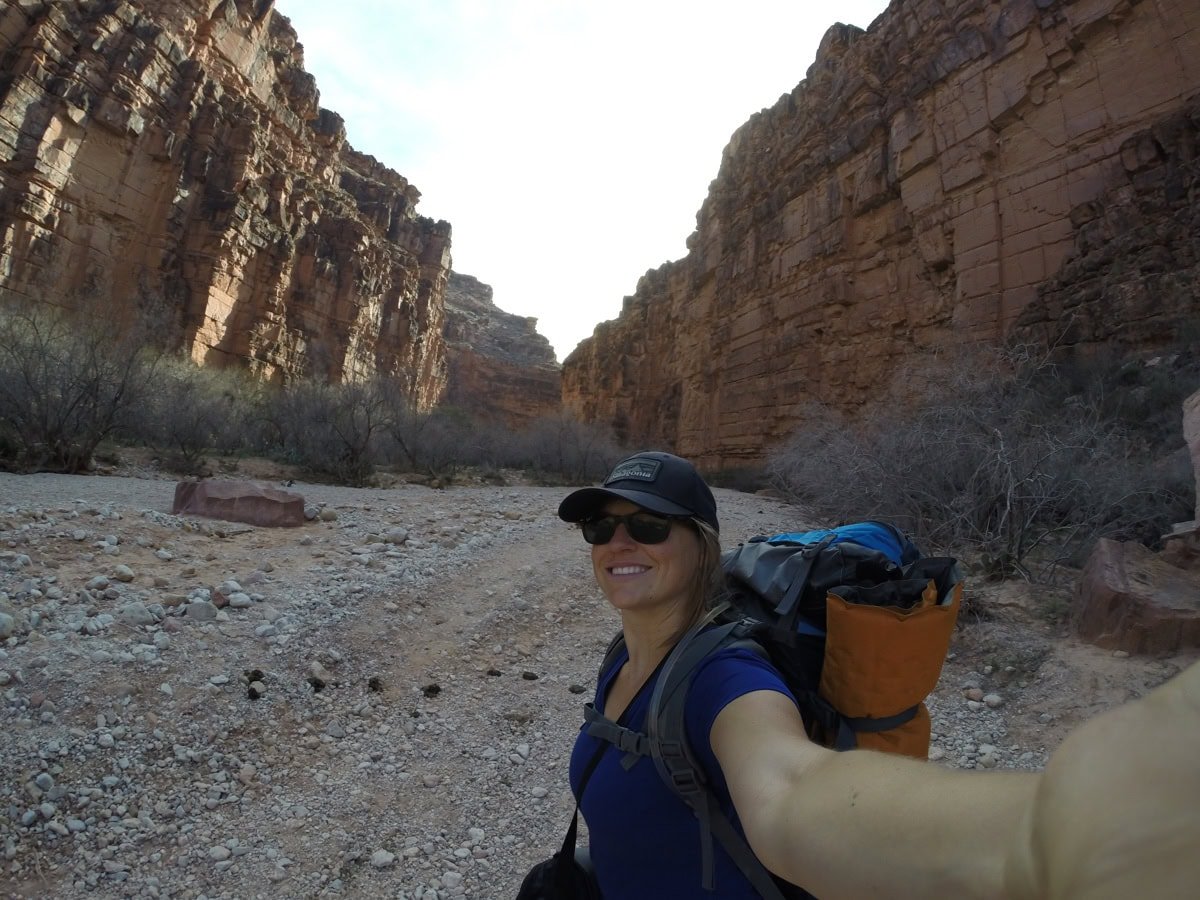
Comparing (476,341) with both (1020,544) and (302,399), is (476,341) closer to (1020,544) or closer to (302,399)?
(302,399)

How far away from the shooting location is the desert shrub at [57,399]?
29.6ft

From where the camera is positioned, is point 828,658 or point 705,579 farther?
point 705,579

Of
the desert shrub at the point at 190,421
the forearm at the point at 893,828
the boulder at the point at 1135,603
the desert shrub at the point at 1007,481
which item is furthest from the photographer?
the desert shrub at the point at 190,421

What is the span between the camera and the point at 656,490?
1.49 m

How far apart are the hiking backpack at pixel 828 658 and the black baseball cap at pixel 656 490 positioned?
0.79 feet

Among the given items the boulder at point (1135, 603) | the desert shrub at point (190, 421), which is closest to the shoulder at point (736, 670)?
the boulder at point (1135, 603)

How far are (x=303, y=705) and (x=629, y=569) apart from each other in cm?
297

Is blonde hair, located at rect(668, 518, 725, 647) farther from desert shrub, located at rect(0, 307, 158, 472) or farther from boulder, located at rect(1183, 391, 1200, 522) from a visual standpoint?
desert shrub, located at rect(0, 307, 158, 472)

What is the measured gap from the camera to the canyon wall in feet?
36.6

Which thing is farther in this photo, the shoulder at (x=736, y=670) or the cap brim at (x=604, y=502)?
the cap brim at (x=604, y=502)

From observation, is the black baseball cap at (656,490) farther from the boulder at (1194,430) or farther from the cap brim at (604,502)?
the boulder at (1194,430)

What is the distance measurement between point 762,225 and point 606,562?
2277 centimetres

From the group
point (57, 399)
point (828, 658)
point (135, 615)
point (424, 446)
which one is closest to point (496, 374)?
point (424, 446)

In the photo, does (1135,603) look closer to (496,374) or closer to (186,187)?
(186,187)
